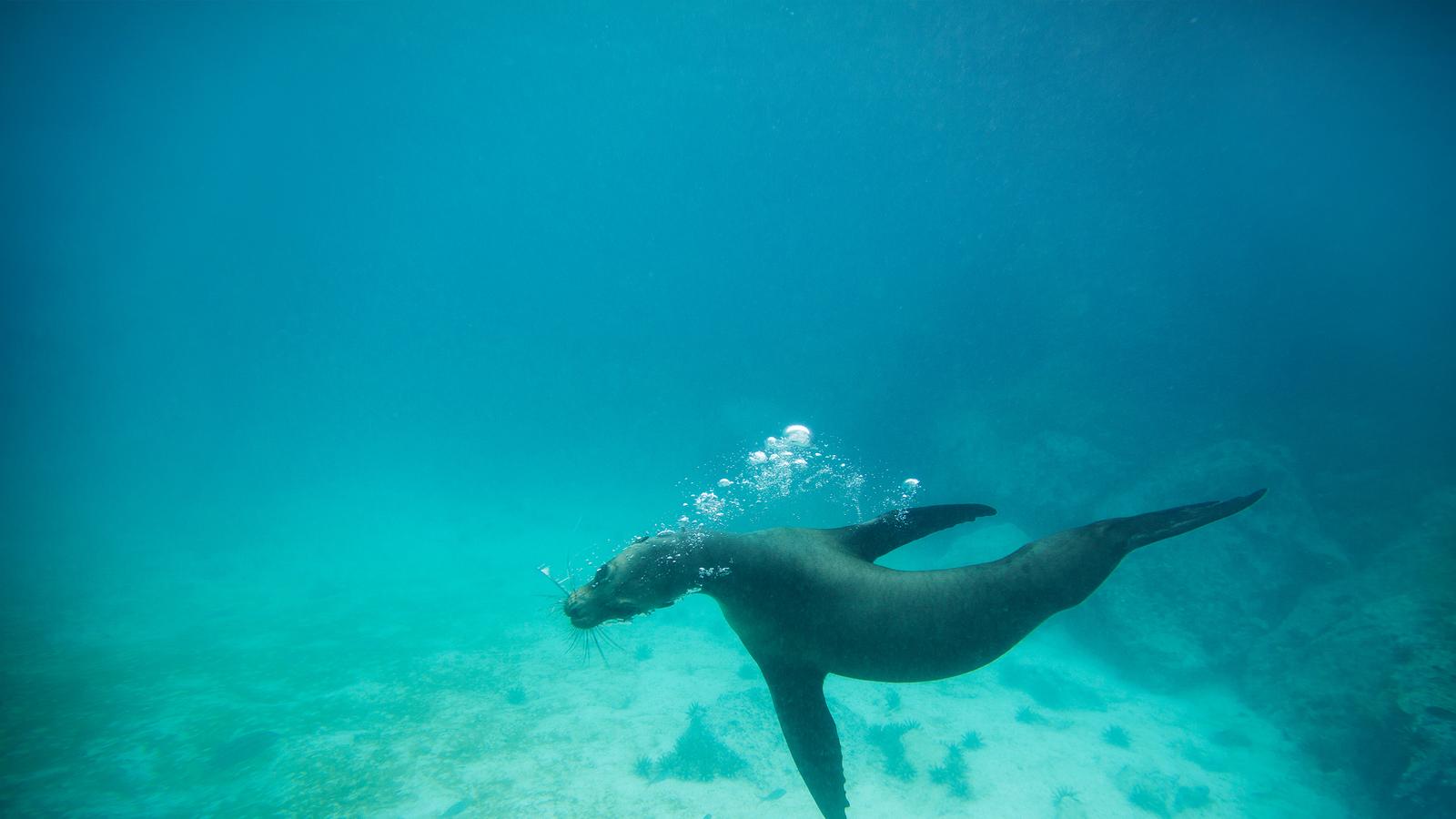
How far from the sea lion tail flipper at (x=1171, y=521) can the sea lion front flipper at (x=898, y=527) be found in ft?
2.86

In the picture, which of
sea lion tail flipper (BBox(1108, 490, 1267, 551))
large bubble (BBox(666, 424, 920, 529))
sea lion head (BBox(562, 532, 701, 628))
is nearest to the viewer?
sea lion tail flipper (BBox(1108, 490, 1267, 551))

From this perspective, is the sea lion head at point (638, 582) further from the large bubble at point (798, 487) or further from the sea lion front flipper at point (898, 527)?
the large bubble at point (798, 487)

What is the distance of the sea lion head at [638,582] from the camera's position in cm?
356

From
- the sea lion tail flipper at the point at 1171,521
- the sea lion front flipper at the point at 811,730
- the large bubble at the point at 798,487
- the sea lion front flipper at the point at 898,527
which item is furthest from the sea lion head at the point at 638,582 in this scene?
the large bubble at the point at 798,487

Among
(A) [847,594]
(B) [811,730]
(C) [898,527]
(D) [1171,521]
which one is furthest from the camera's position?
(C) [898,527]

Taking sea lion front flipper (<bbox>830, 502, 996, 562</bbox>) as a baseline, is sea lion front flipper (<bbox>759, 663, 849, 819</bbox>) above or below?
below

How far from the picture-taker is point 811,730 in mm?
3672

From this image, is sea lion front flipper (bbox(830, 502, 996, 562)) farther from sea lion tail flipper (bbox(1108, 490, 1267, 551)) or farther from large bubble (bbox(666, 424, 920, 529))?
large bubble (bbox(666, 424, 920, 529))

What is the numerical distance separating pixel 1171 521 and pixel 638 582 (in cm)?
361

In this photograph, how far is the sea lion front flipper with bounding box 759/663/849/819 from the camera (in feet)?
11.8

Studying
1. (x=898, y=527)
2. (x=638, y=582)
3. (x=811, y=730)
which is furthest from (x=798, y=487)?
(x=638, y=582)

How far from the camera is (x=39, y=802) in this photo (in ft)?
35.4

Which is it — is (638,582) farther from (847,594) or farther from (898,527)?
(898,527)

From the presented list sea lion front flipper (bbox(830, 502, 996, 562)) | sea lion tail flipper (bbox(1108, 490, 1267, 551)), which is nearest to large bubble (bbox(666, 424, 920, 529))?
sea lion front flipper (bbox(830, 502, 996, 562))
